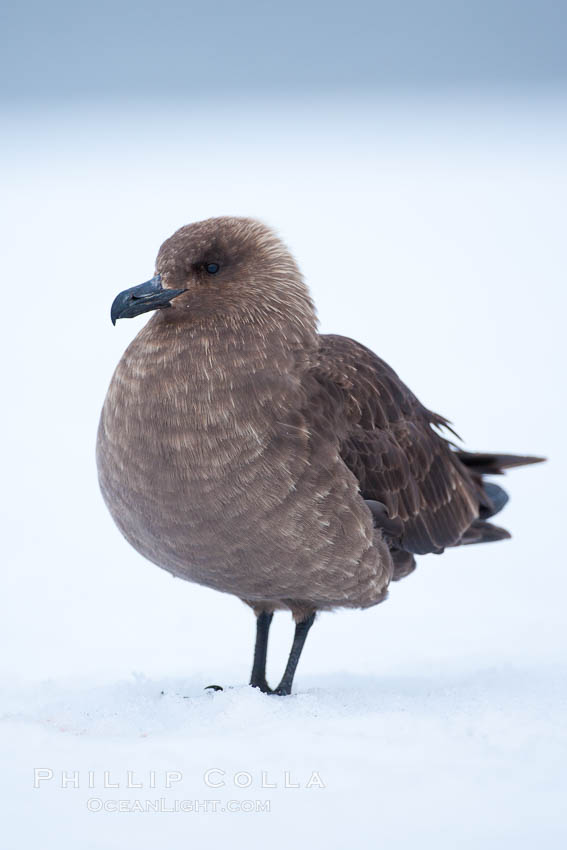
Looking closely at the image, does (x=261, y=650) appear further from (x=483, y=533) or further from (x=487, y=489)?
(x=487, y=489)

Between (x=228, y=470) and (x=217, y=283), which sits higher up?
(x=217, y=283)

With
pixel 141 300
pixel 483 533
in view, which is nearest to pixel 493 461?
pixel 483 533

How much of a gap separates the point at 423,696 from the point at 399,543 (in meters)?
0.49

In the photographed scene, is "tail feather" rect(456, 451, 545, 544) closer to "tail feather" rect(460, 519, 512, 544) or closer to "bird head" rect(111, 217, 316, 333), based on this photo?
"tail feather" rect(460, 519, 512, 544)

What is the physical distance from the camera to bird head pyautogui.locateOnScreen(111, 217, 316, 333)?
305 centimetres

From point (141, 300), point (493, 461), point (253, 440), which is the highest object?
point (141, 300)

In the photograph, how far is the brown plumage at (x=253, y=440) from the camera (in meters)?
2.91

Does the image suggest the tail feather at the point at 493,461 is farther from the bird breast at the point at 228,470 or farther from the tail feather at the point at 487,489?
the bird breast at the point at 228,470

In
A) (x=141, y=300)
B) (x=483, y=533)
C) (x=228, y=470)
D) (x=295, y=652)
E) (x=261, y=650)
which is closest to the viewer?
(x=228, y=470)

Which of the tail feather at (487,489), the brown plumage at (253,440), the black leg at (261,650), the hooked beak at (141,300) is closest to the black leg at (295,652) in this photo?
the brown plumage at (253,440)

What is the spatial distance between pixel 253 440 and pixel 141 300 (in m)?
0.54

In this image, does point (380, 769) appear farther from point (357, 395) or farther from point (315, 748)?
point (357, 395)

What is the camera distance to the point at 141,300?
3.03 metres

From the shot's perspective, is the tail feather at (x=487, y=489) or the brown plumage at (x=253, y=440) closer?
the brown plumage at (x=253, y=440)
